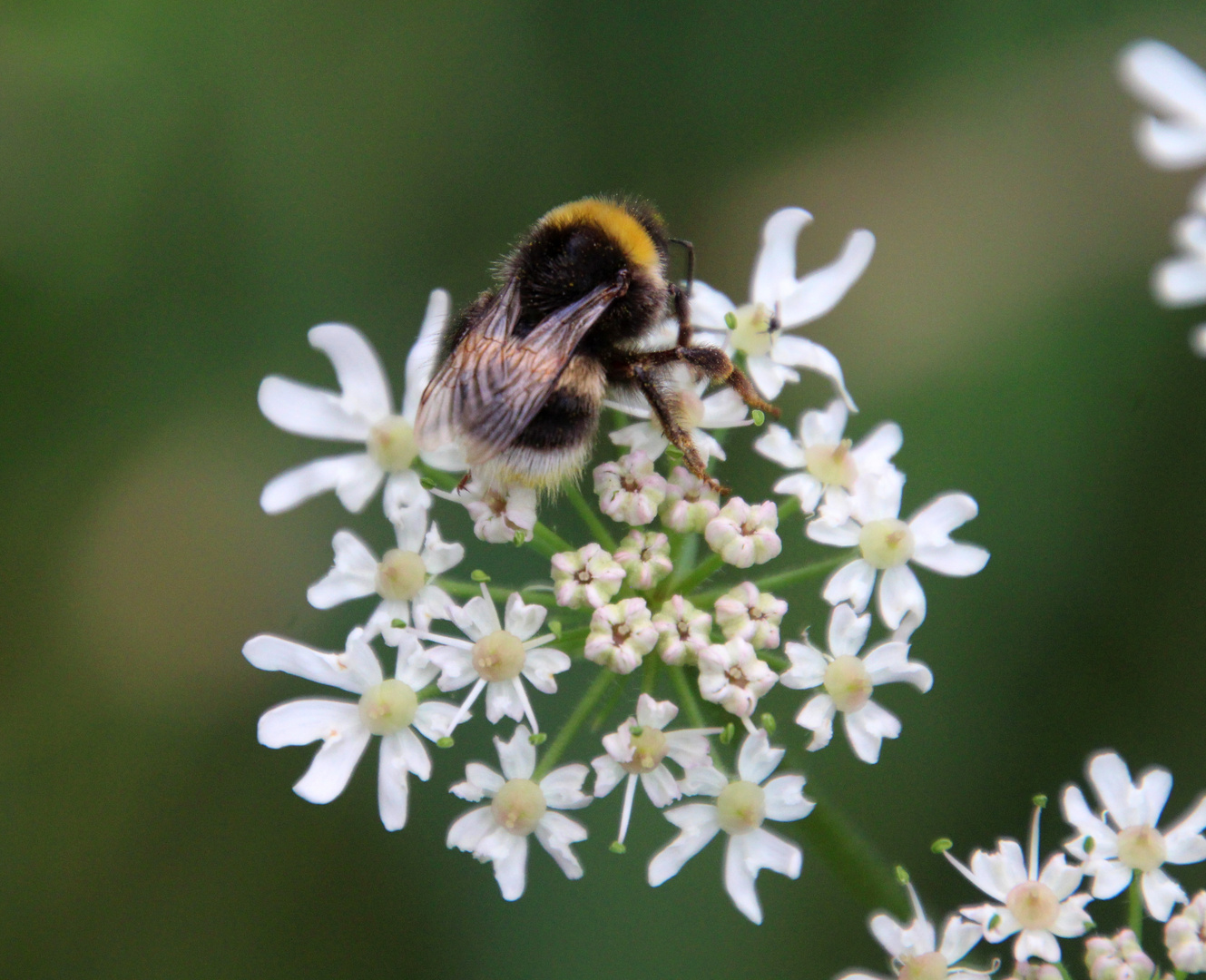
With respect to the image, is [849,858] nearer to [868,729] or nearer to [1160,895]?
[868,729]

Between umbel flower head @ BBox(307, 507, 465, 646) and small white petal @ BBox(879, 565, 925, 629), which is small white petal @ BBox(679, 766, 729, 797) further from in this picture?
umbel flower head @ BBox(307, 507, 465, 646)

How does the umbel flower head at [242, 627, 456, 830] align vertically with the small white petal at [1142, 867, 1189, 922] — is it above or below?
above

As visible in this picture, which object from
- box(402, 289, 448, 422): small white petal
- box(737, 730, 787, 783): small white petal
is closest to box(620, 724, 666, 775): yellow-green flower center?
box(737, 730, 787, 783): small white petal

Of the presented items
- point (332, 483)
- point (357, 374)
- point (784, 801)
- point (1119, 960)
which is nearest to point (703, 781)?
point (784, 801)

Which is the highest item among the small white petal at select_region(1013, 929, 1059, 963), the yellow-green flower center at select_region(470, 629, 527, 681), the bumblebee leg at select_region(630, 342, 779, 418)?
the bumblebee leg at select_region(630, 342, 779, 418)

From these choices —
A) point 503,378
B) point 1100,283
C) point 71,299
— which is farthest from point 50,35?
point 1100,283

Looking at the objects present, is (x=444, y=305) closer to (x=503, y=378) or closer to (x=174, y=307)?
(x=503, y=378)

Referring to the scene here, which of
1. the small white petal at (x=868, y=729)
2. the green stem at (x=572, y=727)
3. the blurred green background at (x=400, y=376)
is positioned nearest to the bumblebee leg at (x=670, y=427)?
the green stem at (x=572, y=727)
